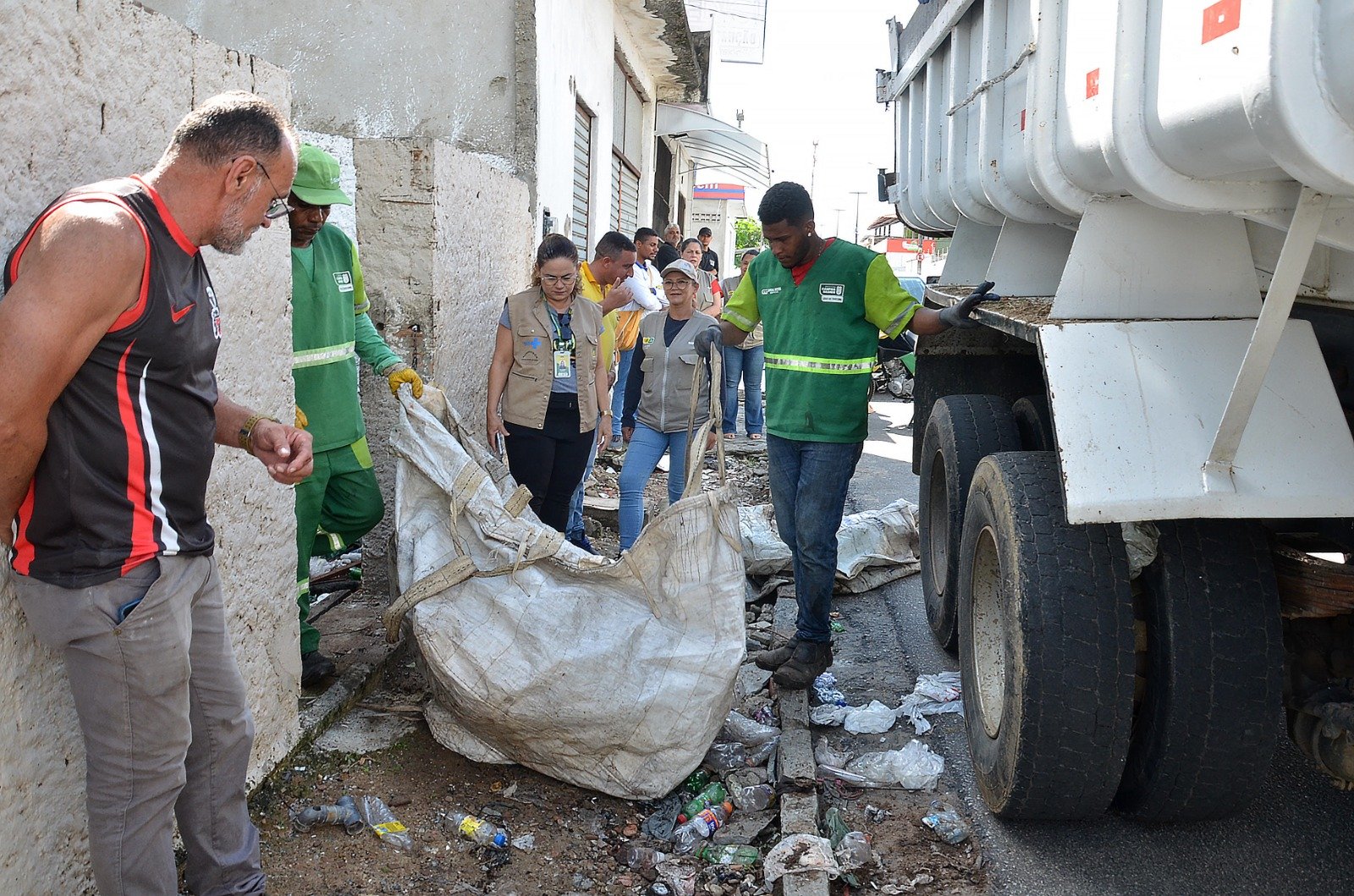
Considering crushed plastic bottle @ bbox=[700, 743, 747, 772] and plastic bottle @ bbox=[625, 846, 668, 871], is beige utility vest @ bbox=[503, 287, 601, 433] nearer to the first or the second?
crushed plastic bottle @ bbox=[700, 743, 747, 772]

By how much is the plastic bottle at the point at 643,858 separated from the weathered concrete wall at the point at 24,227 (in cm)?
108

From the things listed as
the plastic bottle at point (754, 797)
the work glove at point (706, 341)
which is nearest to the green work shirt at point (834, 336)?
the work glove at point (706, 341)

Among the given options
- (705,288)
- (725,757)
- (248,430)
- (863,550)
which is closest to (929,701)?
(725,757)

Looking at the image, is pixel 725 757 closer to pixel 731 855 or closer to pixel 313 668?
pixel 731 855

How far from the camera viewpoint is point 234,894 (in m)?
2.40

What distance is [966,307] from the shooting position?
3.45 metres

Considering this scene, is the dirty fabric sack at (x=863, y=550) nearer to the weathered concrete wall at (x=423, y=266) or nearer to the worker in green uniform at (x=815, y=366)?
the worker in green uniform at (x=815, y=366)

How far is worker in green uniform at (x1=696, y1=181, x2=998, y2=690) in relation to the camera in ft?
12.9

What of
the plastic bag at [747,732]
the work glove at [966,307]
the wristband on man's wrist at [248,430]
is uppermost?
the work glove at [966,307]

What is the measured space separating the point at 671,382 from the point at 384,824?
294 cm

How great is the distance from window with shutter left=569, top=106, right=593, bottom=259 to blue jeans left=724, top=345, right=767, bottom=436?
1.66 metres

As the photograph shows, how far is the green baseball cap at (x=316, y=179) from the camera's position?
3.47 metres

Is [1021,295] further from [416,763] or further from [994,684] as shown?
[416,763]

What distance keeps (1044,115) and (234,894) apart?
2.78 metres
